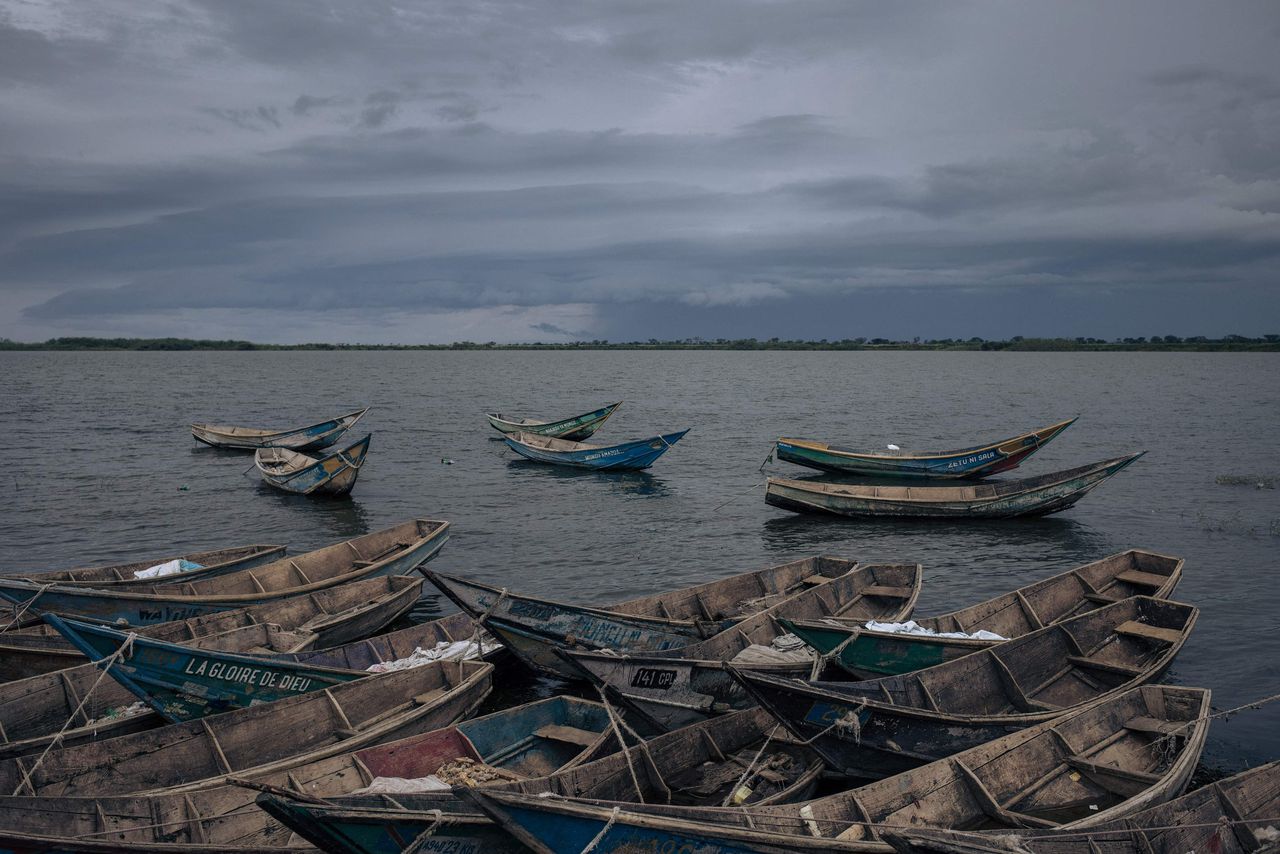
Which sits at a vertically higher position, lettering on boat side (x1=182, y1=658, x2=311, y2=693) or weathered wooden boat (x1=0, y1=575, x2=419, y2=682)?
lettering on boat side (x1=182, y1=658, x2=311, y2=693)

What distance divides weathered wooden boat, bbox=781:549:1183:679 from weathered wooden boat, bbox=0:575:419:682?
6.18 m

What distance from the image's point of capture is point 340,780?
31.3 feet

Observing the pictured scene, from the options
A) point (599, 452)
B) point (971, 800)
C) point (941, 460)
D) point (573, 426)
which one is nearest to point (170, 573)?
point (971, 800)

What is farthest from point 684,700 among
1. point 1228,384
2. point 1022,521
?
point 1228,384

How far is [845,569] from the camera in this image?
55.4 feet

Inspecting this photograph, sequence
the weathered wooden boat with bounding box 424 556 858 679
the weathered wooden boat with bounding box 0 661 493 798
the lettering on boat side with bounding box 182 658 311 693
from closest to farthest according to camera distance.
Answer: the weathered wooden boat with bounding box 0 661 493 798
the lettering on boat side with bounding box 182 658 311 693
the weathered wooden boat with bounding box 424 556 858 679

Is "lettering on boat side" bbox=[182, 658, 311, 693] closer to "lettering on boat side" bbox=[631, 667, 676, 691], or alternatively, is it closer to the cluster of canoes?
the cluster of canoes

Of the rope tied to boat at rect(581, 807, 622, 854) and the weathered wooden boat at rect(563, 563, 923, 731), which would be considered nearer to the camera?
the rope tied to boat at rect(581, 807, 622, 854)

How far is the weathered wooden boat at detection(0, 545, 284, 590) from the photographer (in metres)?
15.3

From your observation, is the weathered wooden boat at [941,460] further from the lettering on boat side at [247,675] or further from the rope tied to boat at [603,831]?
the rope tied to boat at [603,831]

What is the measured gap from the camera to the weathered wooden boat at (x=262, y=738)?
9.24 m

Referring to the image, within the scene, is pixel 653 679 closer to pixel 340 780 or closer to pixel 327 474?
pixel 340 780

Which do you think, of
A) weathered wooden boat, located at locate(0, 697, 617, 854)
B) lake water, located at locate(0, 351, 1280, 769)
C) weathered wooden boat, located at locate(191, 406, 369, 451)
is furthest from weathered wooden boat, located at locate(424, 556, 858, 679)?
weathered wooden boat, located at locate(191, 406, 369, 451)

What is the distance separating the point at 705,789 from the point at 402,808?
3.95 meters
